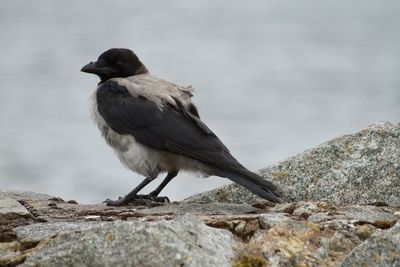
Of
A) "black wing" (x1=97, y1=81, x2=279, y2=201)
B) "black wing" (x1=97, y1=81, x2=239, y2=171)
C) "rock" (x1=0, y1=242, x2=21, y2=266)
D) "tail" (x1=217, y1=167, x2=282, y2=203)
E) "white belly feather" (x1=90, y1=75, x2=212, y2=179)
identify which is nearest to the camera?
"rock" (x1=0, y1=242, x2=21, y2=266)

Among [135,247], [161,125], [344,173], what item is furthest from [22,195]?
[135,247]

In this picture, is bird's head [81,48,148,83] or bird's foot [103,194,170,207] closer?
bird's foot [103,194,170,207]

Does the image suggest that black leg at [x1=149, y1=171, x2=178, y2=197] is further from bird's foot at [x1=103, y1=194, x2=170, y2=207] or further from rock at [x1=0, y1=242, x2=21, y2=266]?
rock at [x1=0, y1=242, x2=21, y2=266]

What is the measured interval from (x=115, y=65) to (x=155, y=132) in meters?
2.08

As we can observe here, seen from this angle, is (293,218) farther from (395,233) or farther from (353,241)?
(395,233)

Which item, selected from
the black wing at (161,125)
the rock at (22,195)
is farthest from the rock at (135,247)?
the rock at (22,195)

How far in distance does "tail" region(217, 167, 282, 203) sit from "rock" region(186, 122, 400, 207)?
338 mm

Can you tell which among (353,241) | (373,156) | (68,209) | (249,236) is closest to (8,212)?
(68,209)

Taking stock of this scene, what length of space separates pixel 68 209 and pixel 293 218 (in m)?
2.70

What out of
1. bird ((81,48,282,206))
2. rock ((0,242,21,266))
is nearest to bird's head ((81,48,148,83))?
bird ((81,48,282,206))

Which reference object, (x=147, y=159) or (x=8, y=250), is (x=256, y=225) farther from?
(x=147, y=159)

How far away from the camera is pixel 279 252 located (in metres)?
6.02

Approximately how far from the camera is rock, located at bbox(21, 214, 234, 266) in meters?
5.57

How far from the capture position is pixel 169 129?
10.3m
